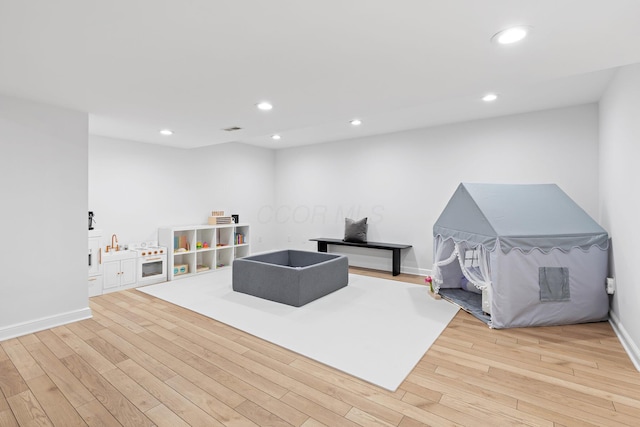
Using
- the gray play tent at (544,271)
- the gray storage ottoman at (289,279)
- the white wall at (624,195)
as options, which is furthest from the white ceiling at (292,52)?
the gray storage ottoman at (289,279)

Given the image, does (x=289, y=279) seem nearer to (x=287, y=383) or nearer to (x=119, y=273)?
(x=287, y=383)

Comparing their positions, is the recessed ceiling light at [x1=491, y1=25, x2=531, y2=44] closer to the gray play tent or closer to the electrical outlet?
the gray play tent

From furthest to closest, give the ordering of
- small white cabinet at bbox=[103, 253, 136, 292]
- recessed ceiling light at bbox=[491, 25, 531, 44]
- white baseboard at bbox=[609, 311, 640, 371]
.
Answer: small white cabinet at bbox=[103, 253, 136, 292]
white baseboard at bbox=[609, 311, 640, 371]
recessed ceiling light at bbox=[491, 25, 531, 44]

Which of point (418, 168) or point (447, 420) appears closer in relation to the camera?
point (447, 420)

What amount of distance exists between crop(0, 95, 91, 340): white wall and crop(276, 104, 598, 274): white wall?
14.5 feet

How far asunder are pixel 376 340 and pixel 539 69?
8.62 feet

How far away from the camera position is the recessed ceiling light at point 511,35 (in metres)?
1.77

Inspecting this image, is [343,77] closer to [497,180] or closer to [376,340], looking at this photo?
[376,340]

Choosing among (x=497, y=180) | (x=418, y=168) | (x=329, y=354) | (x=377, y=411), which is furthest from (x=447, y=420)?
(x=418, y=168)

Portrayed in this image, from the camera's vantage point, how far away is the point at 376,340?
288 cm

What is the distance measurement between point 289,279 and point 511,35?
3152 mm

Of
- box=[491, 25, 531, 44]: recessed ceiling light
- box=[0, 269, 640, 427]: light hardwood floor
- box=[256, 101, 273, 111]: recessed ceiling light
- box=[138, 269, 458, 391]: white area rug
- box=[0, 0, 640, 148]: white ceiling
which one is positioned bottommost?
box=[0, 269, 640, 427]: light hardwood floor

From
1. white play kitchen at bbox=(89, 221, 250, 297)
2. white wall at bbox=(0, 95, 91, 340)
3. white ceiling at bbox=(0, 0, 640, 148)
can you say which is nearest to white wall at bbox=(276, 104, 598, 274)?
white ceiling at bbox=(0, 0, 640, 148)

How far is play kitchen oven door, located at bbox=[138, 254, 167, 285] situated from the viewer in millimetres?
4859
